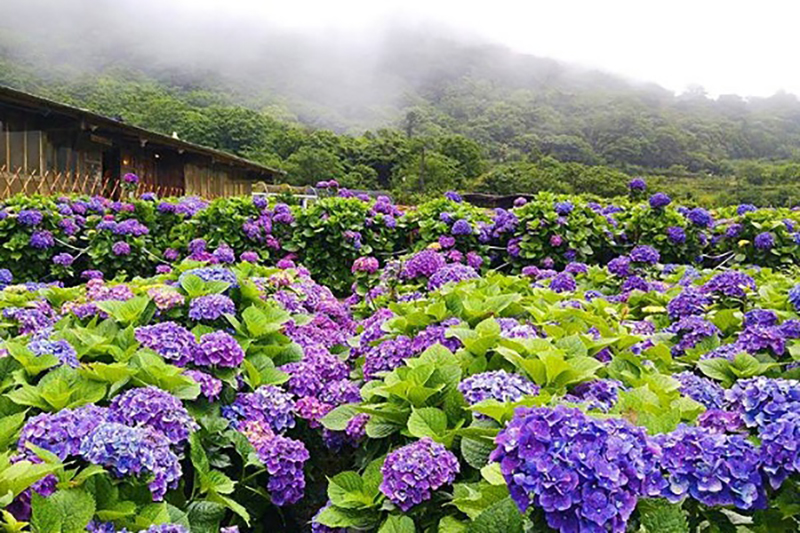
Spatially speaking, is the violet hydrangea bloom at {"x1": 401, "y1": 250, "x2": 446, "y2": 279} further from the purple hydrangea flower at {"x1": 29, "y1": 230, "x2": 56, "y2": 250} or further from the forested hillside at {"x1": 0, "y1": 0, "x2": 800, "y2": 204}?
the forested hillside at {"x1": 0, "y1": 0, "x2": 800, "y2": 204}

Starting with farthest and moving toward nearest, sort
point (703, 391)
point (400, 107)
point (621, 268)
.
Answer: point (400, 107) → point (621, 268) → point (703, 391)

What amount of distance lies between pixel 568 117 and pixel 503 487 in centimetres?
9642

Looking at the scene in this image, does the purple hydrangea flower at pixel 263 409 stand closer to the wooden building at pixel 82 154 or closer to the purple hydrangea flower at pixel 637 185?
the purple hydrangea flower at pixel 637 185

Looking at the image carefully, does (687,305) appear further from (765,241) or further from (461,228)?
(461,228)

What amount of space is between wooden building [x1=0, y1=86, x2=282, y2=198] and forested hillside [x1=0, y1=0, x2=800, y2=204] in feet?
104

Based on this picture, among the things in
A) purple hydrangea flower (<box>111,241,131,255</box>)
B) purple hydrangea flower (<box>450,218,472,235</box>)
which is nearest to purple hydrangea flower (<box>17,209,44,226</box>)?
purple hydrangea flower (<box>111,241,131,255</box>)

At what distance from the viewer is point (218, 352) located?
1799mm

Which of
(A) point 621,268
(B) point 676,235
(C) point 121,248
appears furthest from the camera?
(C) point 121,248

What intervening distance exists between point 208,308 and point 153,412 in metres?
0.66

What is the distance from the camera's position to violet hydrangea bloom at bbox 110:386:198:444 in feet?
4.57

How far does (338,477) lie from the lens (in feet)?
4.74

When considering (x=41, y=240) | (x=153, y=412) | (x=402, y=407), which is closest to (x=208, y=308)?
(x=153, y=412)

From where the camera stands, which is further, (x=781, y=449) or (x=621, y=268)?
(x=621, y=268)

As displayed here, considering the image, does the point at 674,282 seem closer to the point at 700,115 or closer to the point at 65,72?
the point at 65,72
